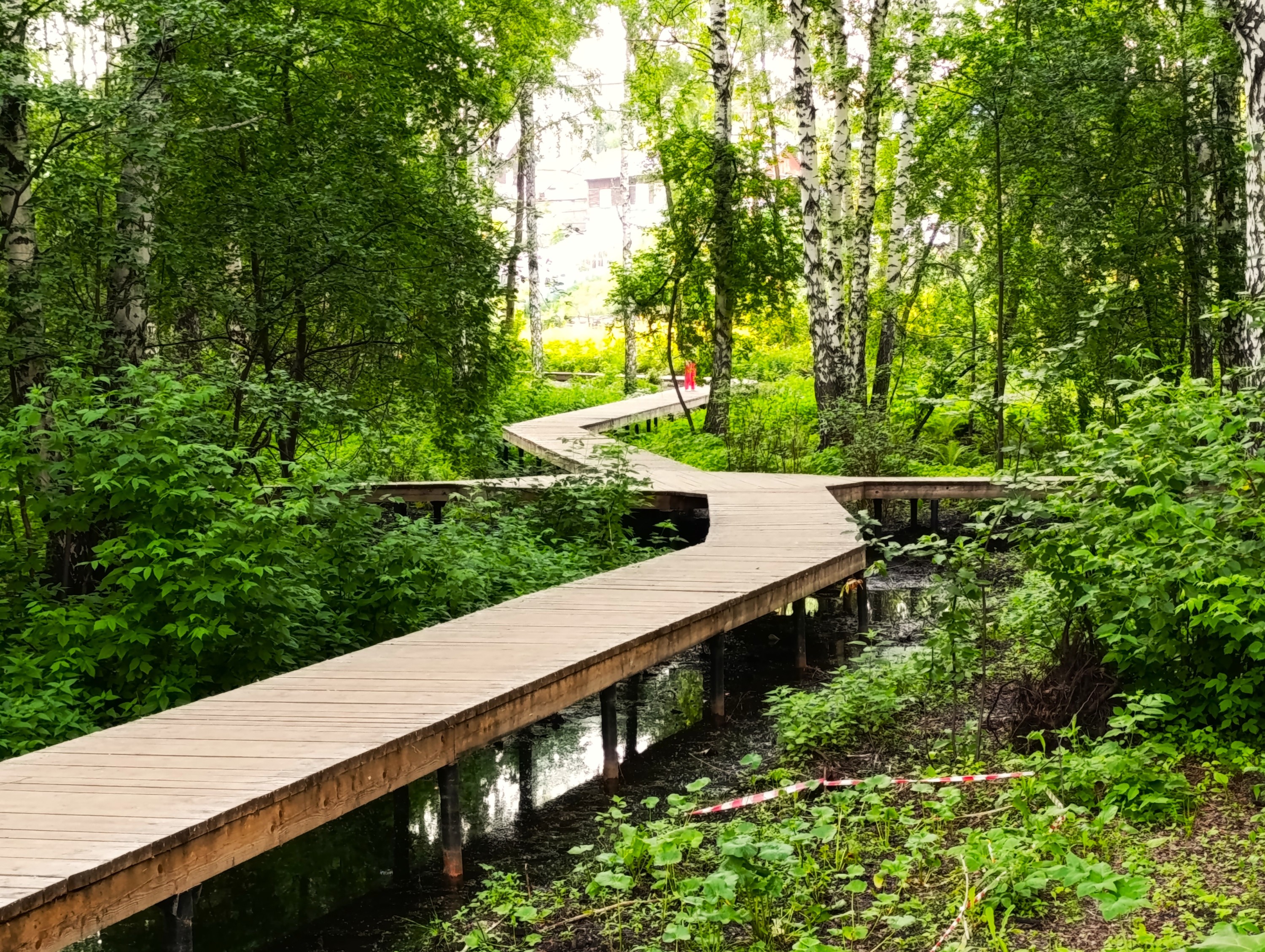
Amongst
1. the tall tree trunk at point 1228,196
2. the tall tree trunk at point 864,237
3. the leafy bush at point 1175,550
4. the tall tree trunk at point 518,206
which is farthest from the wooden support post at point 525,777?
the tall tree trunk at point 518,206

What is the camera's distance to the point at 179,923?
3787 millimetres

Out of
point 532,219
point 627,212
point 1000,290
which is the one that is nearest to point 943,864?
point 1000,290

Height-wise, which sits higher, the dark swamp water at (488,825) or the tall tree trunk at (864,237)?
the tall tree trunk at (864,237)

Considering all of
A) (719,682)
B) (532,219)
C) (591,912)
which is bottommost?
(591,912)

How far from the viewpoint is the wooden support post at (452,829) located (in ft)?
16.7

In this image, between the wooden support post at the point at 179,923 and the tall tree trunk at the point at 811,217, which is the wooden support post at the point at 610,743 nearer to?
the wooden support post at the point at 179,923

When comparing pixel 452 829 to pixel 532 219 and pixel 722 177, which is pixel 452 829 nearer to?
pixel 722 177

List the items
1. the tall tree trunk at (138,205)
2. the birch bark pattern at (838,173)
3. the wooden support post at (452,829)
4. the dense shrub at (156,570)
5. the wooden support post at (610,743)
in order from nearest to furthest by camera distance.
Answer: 1. the wooden support post at (452,829)
2. the dense shrub at (156,570)
3. the wooden support post at (610,743)
4. the tall tree trunk at (138,205)
5. the birch bark pattern at (838,173)

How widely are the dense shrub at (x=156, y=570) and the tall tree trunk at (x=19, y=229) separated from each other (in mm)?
346

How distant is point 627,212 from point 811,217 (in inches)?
639

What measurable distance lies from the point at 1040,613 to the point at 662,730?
255cm

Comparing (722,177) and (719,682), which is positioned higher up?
(722,177)

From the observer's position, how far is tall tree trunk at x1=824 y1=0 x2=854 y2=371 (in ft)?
48.9

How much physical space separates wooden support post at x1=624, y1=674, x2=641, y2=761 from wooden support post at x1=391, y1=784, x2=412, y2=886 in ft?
4.40
